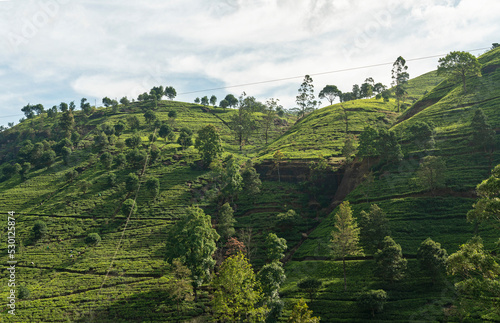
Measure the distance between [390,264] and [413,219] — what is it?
1868 centimetres

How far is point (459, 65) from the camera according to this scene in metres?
107

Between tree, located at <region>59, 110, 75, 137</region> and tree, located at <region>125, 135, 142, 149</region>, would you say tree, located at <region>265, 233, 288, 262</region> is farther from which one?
tree, located at <region>59, 110, 75, 137</region>

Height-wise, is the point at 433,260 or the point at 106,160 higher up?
the point at 106,160

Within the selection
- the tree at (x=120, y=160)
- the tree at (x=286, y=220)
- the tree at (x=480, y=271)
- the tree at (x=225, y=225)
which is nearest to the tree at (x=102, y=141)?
the tree at (x=120, y=160)

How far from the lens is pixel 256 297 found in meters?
37.2

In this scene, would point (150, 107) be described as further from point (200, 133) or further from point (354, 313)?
point (354, 313)

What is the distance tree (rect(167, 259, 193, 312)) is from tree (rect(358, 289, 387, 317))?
27364 millimetres

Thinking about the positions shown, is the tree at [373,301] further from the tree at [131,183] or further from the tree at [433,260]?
the tree at [131,183]

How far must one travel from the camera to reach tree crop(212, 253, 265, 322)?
120ft

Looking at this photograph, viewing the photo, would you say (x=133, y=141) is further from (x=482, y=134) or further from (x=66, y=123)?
(x=482, y=134)

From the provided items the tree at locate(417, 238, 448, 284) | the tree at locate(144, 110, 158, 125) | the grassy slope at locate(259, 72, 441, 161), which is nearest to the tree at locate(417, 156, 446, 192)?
the tree at locate(417, 238, 448, 284)

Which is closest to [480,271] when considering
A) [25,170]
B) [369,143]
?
[369,143]

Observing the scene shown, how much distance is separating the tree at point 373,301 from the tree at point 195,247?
2590 cm

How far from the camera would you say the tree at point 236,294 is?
1437 inches
